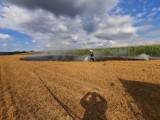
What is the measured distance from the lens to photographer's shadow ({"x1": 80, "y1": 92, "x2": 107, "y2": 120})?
544 cm

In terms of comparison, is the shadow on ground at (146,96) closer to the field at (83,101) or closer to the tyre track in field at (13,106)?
the field at (83,101)

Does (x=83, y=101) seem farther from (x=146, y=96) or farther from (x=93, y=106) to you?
(x=146, y=96)

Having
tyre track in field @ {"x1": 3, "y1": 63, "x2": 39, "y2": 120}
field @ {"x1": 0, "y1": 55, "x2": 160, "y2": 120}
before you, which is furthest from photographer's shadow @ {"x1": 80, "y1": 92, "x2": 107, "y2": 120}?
tyre track in field @ {"x1": 3, "y1": 63, "x2": 39, "y2": 120}

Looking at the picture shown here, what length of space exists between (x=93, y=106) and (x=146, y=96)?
2445 mm

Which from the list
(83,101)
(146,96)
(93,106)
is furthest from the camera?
(146,96)

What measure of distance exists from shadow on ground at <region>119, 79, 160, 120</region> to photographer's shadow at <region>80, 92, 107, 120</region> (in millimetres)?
1344

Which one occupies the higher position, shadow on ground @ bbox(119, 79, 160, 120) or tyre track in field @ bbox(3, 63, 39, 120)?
tyre track in field @ bbox(3, 63, 39, 120)

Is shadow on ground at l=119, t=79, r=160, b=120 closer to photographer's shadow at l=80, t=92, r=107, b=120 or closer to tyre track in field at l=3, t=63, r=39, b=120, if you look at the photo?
photographer's shadow at l=80, t=92, r=107, b=120

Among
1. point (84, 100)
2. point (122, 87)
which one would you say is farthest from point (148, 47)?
point (84, 100)

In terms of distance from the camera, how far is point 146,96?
698 centimetres

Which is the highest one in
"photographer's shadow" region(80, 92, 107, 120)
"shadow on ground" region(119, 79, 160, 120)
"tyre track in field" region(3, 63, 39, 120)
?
"tyre track in field" region(3, 63, 39, 120)

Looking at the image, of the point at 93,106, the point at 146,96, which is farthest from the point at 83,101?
the point at 146,96

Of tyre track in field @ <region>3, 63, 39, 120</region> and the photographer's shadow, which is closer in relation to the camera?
the photographer's shadow

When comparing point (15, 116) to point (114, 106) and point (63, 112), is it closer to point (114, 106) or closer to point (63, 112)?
point (63, 112)
